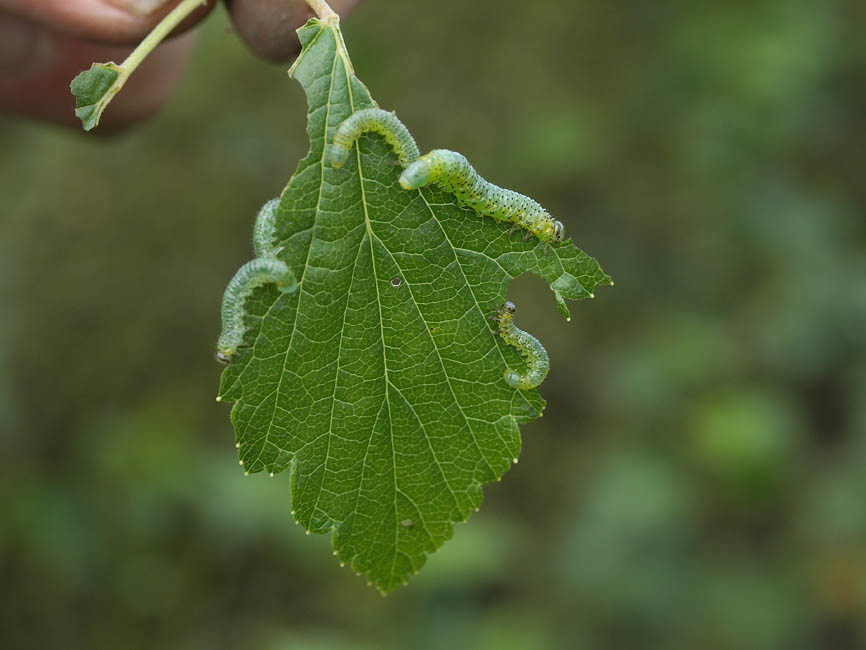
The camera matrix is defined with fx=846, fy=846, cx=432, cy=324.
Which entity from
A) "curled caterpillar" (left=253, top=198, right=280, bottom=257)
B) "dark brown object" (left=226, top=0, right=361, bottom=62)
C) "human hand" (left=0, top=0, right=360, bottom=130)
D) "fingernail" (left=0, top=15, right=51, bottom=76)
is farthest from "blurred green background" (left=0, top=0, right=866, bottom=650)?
"curled caterpillar" (left=253, top=198, right=280, bottom=257)

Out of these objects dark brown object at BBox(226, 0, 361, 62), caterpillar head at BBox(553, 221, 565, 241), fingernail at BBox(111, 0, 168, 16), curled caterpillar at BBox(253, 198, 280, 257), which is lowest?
curled caterpillar at BBox(253, 198, 280, 257)

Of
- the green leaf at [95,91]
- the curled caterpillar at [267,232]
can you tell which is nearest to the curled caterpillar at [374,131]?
the curled caterpillar at [267,232]

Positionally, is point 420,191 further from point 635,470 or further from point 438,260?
point 635,470

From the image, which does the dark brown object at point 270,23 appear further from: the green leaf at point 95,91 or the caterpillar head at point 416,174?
the caterpillar head at point 416,174

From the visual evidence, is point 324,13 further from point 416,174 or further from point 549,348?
point 549,348

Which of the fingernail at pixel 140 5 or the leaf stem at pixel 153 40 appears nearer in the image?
the leaf stem at pixel 153 40

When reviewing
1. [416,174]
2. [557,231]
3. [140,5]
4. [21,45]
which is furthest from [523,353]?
[21,45]

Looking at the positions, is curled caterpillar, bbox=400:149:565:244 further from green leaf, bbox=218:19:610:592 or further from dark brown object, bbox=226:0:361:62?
dark brown object, bbox=226:0:361:62
